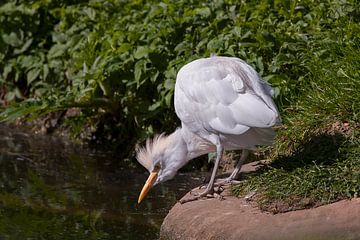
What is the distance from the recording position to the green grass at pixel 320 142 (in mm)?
5320

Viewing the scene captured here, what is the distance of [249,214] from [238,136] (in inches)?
25.6

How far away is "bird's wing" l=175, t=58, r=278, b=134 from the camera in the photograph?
563 centimetres

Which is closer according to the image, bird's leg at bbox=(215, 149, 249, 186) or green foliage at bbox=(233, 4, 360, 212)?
green foliage at bbox=(233, 4, 360, 212)

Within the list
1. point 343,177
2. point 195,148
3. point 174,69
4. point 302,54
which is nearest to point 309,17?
point 302,54

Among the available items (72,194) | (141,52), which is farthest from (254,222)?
(141,52)

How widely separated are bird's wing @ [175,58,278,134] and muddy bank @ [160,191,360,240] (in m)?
0.49

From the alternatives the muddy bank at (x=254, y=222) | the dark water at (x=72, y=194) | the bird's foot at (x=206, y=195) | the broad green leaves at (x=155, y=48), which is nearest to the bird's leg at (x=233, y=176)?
the bird's foot at (x=206, y=195)

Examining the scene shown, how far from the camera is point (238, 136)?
579cm

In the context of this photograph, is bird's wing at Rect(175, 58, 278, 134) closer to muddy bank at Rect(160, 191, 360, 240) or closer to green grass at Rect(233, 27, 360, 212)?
green grass at Rect(233, 27, 360, 212)

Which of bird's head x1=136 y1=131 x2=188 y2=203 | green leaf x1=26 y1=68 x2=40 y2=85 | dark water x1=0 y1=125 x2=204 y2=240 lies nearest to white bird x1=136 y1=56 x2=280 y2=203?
bird's head x1=136 y1=131 x2=188 y2=203

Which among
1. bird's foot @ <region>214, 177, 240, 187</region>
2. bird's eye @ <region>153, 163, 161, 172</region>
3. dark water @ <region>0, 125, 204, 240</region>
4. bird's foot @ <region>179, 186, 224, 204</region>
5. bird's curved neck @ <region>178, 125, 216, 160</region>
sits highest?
bird's curved neck @ <region>178, 125, 216, 160</region>

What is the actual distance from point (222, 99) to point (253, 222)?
0.96 meters

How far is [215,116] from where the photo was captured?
5793 millimetres

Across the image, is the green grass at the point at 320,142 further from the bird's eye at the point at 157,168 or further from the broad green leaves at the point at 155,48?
the bird's eye at the point at 157,168
